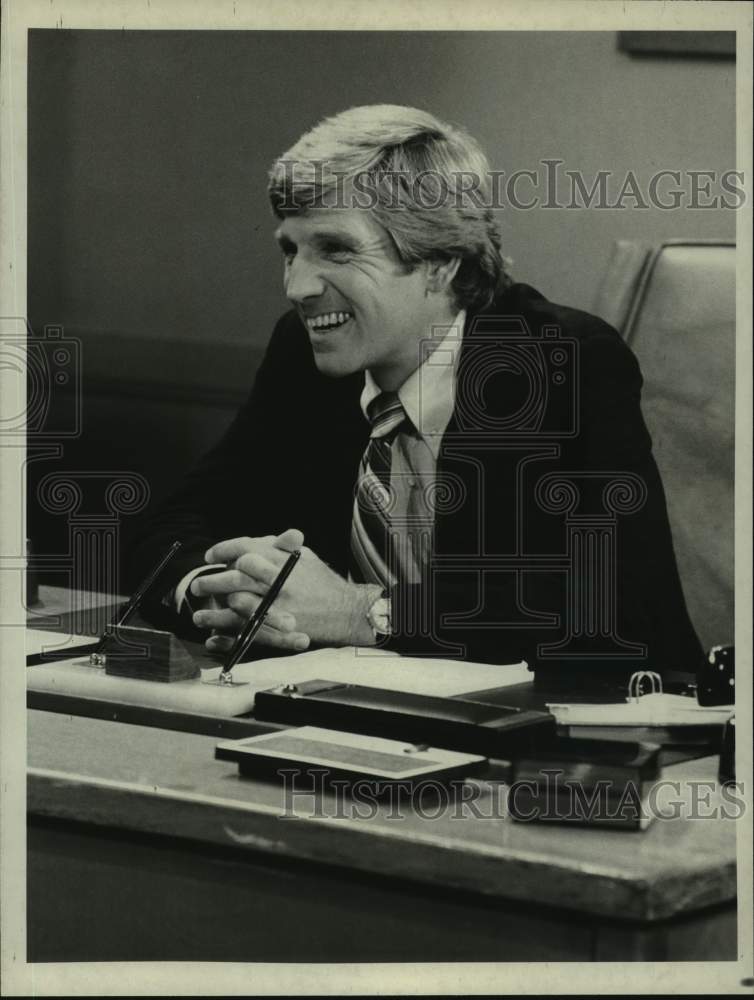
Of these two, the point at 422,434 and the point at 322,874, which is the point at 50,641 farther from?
the point at 322,874

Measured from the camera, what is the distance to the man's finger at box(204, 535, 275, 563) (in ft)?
7.52

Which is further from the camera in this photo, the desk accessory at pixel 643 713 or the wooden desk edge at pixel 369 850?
the desk accessory at pixel 643 713

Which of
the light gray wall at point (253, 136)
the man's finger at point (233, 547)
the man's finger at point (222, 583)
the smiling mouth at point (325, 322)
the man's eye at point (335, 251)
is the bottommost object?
the man's finger at point (222, 583)

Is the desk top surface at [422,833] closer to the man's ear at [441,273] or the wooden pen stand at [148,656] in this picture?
the wooden pen stand at [148,656]

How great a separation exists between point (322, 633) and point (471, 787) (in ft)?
1.87

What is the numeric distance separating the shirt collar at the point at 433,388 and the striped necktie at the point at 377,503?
0.02m

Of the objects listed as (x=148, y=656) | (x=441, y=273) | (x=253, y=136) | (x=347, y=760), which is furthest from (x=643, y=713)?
(x=253, y=136)

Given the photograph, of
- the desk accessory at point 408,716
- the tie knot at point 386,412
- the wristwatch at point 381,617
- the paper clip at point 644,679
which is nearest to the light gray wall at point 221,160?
the tie knot at point 386,412

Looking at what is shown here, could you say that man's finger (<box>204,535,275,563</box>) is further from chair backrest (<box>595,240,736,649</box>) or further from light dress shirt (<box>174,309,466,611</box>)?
chair backrest (<box>595,240,736,649</box>)

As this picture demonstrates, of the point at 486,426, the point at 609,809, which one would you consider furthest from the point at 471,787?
the point at 486,426

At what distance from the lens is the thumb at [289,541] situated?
7.45 feet

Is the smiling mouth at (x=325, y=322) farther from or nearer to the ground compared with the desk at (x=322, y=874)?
farther from the ground

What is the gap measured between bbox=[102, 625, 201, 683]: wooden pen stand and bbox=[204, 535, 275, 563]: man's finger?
0.79 ft

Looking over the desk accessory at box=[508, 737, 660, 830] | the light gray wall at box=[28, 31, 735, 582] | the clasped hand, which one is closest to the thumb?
the clasped hand
